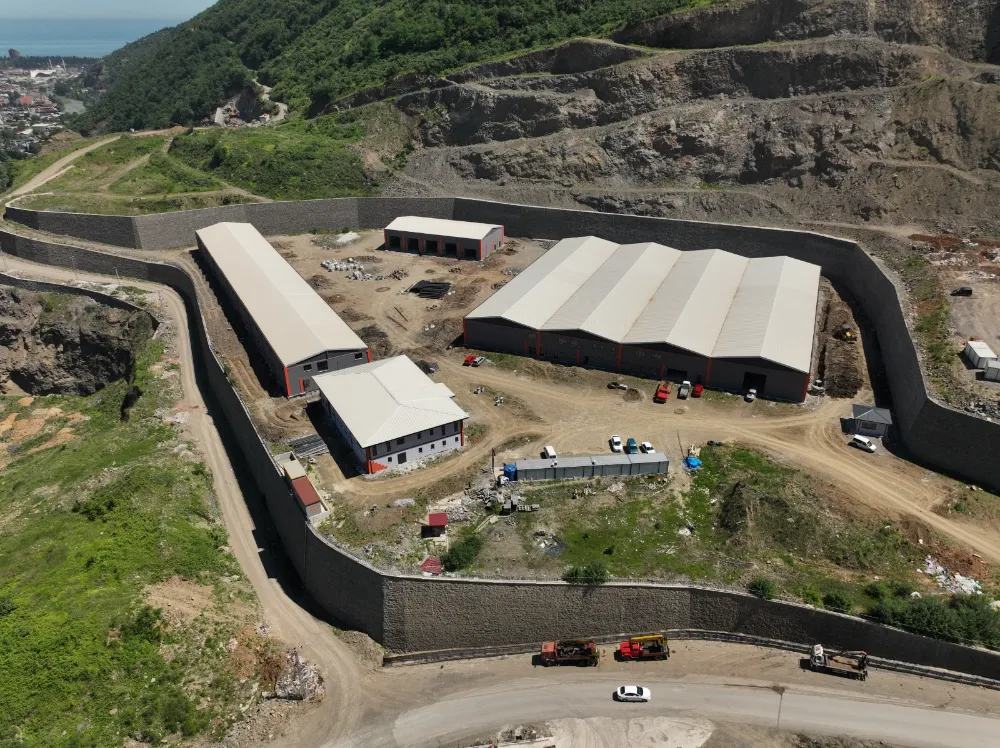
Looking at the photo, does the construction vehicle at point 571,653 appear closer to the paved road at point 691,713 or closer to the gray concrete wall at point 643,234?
the paved road at point 691,713

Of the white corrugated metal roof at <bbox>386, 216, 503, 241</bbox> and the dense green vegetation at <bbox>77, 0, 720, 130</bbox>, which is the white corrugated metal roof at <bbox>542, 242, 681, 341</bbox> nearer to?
the white corrugated metal roof at <bbox>386, 216, 503, 241</bbox>

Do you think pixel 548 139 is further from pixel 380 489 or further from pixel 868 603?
pixel 868 603

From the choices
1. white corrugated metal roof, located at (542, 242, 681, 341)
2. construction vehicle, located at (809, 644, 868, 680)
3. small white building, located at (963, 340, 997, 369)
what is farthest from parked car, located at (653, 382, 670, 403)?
construction vehicle, located at (809, 644, 868, 680)

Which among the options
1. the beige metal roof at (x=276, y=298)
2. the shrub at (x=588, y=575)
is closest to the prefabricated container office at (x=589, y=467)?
the shrub at (x=588, y=575)

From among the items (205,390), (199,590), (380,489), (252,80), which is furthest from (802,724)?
(252,80)

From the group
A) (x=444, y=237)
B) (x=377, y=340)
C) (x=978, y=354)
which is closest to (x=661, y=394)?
(x=978, y=354)

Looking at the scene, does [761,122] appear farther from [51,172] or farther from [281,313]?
[51,172]

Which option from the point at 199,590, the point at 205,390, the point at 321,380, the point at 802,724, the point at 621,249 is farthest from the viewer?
the point at 621,249
